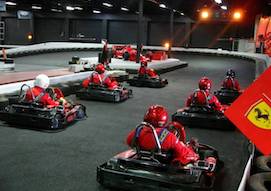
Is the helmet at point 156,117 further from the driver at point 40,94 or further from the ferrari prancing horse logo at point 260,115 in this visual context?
the driver at point 40,94

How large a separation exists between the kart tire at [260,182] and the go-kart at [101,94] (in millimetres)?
4847

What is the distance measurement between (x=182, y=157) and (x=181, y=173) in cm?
15

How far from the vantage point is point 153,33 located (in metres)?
28.7

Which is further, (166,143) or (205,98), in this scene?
(205,98)

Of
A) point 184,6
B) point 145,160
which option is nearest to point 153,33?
point 184,6

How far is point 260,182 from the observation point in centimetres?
346

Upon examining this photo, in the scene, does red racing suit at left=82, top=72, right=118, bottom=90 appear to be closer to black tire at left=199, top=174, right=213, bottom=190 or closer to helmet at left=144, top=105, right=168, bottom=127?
helmet at left=144, top=105, right=168, bottom=127

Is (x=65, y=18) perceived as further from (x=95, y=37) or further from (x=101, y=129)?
(x=101, y=129)

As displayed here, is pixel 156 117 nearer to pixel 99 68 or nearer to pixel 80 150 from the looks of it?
pixel 80 150

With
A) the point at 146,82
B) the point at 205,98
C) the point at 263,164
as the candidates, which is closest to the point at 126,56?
the point at 146,82

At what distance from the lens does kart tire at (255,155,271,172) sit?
3945 mm

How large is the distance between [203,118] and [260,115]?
4.59 metres

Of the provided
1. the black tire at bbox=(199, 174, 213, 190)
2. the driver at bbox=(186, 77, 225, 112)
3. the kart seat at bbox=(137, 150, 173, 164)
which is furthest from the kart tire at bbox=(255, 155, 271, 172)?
the driver at bbox=(186, 77, 225, 112)

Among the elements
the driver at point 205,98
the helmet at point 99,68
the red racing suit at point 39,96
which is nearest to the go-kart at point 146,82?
the helmet at point 99,68
